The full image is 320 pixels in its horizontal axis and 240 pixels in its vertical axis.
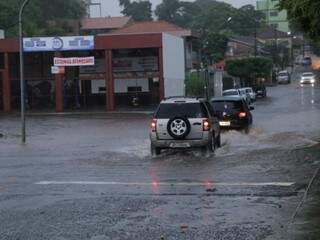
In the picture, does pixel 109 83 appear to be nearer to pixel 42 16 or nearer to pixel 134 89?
pixel 134 89

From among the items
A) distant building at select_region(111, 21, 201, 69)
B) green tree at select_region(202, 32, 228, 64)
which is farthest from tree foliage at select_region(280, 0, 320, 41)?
green tree at select_region(202, 32, 228, 64)

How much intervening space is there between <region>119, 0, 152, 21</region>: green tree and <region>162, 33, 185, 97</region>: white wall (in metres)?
103

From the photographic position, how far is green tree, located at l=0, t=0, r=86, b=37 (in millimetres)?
89875

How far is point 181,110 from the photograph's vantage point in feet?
67.2

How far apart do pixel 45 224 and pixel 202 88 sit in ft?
172

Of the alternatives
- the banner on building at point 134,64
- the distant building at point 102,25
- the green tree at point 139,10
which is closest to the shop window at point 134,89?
the banner on building at point 134,64

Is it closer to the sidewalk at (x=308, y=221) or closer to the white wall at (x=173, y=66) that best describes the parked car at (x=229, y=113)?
the sidewalk at (x=308, y=221)

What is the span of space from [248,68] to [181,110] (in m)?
68.8

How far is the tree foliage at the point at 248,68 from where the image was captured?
289ft

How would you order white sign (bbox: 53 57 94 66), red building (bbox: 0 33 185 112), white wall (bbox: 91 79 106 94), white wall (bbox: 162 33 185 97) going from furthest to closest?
white wall (bbox: 91 79 106 94), white wall (bbox: 162 33 185 97), red building (bbox: 0 33 185 112), white sign (bbox: 53 57 94 66)

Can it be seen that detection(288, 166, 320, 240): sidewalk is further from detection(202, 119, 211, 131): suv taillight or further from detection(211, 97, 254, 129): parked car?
detection(211, 97, 254, 129): parked car

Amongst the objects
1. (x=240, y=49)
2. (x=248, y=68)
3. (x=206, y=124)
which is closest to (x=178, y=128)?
(x=206, y=124)

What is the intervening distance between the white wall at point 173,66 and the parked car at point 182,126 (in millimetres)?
32613

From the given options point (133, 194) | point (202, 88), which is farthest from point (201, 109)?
point (202, 88)
